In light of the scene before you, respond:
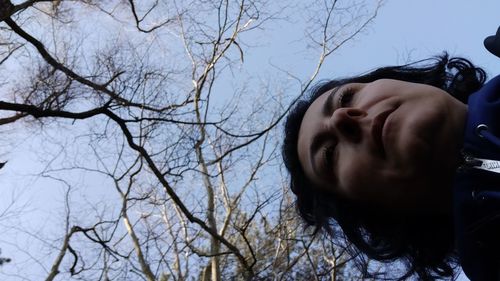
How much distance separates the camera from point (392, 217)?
7.70 ft

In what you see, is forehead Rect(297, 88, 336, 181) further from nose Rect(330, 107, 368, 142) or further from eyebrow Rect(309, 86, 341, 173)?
nose Rect(330, 107, 368, 142)

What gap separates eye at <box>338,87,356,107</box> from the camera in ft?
7.20

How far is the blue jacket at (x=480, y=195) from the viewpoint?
1.65 metres

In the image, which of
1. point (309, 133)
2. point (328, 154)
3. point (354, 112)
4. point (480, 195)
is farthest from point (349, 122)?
point (480, 195)

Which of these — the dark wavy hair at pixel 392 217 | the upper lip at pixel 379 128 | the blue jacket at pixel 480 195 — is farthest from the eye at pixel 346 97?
the blue jacket at pixel 480 195

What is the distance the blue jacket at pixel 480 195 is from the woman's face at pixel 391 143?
7cm

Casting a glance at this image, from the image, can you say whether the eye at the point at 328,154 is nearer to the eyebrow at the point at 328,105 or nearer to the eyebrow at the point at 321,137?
the eyebrow at the point at 321,137

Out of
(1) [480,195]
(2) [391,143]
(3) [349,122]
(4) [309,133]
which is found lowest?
(1) [480,195]

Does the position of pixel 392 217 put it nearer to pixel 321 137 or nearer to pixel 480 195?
pixel 321 137

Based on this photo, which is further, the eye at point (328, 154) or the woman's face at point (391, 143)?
the eye at point (328, 154)

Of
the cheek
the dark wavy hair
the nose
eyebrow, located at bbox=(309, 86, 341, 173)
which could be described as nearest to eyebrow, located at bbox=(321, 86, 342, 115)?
eyebrow, located at bbox=(309, 86, 341, 173)

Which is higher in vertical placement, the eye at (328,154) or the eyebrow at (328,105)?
the eyebrow at (328,105)

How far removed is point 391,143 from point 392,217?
651 mm

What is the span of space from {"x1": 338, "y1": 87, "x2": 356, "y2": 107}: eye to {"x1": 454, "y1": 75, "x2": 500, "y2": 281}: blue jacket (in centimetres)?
55
